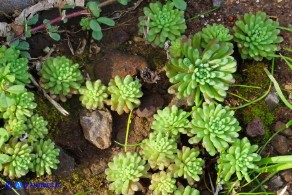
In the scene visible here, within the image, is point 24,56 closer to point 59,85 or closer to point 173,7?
point 59,85

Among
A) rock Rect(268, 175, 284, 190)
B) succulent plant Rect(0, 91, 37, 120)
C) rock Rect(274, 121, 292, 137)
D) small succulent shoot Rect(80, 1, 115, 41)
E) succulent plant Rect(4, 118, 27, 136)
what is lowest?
rock Rect(268, 175, 284, 190)

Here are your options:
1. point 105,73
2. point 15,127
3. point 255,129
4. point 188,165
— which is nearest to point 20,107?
point 15,127

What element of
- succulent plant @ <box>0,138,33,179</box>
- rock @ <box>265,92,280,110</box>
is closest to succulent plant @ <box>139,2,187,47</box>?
rock @ <box>265,92,280,110</box>

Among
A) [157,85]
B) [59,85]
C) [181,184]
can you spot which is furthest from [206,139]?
[59,85]

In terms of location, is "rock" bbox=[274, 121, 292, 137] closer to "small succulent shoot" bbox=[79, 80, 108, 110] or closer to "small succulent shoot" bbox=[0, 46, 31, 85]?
"small succulent shoot" bbox=[79, 80, 108, 110]

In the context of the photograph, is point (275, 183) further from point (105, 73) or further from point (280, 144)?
point (105, 73)

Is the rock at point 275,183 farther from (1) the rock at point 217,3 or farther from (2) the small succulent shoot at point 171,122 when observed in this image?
(1) the rock at point 217,3

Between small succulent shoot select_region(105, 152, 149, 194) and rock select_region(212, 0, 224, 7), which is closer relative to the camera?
small succulent shoot select_region(105, 152, 149, 194)
